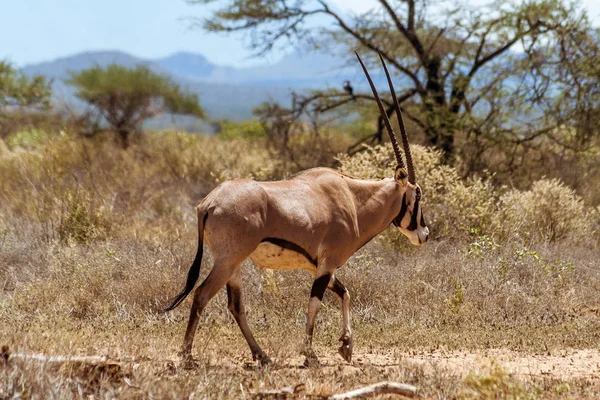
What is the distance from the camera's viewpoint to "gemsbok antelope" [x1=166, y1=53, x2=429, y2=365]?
638 centimetres

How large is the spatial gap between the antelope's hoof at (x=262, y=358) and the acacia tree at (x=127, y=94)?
19.2 meters

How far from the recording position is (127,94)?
3000cm

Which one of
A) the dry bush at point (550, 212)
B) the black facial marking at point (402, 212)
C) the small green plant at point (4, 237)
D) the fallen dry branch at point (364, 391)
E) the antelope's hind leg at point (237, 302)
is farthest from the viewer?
the dry bush at point (550, 212)

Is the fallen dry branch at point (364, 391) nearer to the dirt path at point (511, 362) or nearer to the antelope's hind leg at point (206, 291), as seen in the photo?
the dirt path at point (511, 362)

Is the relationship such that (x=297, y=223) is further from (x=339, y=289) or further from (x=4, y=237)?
(x=4, y=237)

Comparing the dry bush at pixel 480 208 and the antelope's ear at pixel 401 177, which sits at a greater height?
the antelope's ear at pixel 401 177

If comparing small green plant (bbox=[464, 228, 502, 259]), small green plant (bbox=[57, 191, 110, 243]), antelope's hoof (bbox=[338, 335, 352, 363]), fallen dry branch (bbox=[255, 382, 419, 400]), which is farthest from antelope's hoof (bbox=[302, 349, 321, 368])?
small green plant (bbox=[57, 191, 110, 243])

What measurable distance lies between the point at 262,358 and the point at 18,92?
2548cm

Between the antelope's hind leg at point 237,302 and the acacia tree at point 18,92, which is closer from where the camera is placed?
the antelope's hind leg at point 237,302

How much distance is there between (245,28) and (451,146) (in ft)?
17.7

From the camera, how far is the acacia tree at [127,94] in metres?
28.5

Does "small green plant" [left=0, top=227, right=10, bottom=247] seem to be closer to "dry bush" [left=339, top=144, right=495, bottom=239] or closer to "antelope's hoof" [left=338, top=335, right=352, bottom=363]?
"dry bush" [left=339, top=144, right=495, bottom=239]

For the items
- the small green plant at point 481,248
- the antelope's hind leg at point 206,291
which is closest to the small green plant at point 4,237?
the antelope's hind leg at point 206,291

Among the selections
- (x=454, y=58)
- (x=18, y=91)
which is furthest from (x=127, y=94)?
(x=454, y=58)
